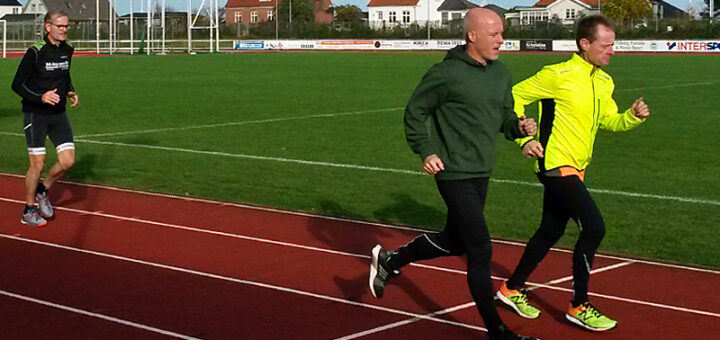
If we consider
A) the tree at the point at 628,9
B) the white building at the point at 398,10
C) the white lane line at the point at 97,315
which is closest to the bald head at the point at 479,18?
the white lane line at the point at 97,315

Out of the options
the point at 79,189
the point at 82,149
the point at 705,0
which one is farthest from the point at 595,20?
the point at 705,0

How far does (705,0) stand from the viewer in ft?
427

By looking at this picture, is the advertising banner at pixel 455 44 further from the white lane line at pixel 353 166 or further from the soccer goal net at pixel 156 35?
the white lane line at pixel 353 166

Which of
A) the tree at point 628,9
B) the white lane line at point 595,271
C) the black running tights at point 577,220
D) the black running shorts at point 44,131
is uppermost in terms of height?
the tree at point 628,9

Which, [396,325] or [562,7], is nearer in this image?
[396,325]

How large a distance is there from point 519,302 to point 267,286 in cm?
189

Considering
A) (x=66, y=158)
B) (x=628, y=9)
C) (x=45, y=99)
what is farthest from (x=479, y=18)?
(x=628, y=9)

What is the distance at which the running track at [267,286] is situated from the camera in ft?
21.1

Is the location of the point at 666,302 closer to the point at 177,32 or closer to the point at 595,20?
the point at 595,20

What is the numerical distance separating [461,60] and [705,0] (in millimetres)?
133140

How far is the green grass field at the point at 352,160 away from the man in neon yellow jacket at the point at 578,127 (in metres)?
2.60

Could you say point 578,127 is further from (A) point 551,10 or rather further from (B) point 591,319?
(A) point 551,10

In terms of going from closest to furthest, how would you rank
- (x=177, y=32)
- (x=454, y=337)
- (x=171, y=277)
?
(x=454, y=337) < (x=171, y=277) < (x=177, y=32)

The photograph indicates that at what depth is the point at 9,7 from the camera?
16000 cm
